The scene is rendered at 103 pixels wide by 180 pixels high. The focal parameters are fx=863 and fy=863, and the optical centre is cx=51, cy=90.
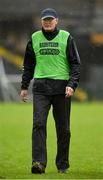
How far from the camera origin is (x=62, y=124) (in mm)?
10523

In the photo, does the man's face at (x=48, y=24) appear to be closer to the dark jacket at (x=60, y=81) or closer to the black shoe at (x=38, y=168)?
the dark jacket at (x=60, y=81)

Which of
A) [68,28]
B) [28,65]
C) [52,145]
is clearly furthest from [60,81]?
[68,28]

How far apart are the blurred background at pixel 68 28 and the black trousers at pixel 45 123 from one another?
18.7 metres

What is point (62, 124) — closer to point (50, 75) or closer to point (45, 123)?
point (45, 123)

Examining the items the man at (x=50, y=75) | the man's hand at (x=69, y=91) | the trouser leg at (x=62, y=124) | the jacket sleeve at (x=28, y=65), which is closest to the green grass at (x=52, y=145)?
the trouser leg at (x=62, y=124)

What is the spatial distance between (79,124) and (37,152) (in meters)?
10.5

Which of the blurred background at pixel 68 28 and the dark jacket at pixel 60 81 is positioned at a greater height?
the dark jacket at pixel 60 81

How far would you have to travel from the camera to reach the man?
33.8 ft

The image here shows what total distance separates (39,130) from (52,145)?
4856 mm

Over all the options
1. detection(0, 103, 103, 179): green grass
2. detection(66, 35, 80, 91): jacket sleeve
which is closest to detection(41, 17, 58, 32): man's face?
detection(66, 35, 80, 91): jacket sleeve

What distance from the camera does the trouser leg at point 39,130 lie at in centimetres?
1028

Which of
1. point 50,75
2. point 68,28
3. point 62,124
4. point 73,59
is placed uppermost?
point 73,59

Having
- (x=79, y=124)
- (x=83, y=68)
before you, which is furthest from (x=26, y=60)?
(x=83, y=68)

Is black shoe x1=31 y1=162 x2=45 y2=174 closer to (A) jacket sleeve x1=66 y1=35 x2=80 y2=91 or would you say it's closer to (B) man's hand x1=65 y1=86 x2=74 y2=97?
(B) man's hand x1=65 y1=86 x2=74 y2=97
